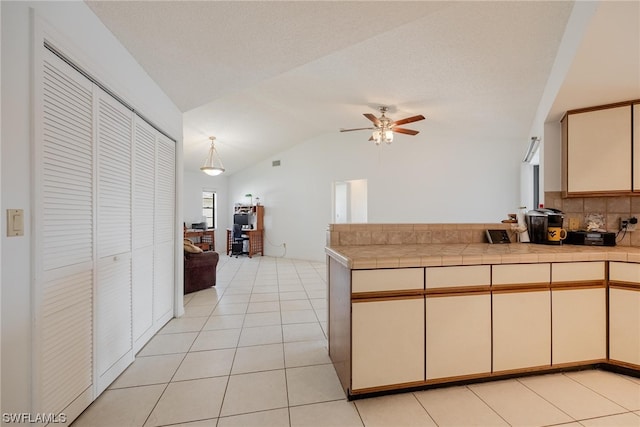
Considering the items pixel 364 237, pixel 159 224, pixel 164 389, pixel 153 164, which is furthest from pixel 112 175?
pixel 364 237

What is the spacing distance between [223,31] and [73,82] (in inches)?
35.6

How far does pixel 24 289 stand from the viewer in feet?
3.77

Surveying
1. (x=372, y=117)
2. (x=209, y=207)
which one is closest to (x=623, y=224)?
(x=372, y=117)

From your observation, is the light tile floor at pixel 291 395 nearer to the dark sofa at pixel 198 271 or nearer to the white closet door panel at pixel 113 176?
the white closet door panel at pixel 113 176

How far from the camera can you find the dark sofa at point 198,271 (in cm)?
385

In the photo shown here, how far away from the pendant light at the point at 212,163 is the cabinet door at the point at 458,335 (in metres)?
4.89

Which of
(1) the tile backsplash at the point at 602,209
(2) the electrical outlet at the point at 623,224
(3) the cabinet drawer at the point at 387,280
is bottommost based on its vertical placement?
(3) the cabinet drawer at the point at 387,280

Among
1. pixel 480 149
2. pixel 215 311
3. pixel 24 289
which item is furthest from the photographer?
pixel 480 149

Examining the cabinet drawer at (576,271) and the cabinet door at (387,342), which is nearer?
the cabinet door at (387,342)

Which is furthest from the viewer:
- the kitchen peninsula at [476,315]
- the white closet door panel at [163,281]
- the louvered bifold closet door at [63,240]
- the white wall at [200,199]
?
the white wall at [200,199]

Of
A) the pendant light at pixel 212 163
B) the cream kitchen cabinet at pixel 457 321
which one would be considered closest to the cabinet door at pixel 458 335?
the cream kitchen cabinet at pixel 457 321

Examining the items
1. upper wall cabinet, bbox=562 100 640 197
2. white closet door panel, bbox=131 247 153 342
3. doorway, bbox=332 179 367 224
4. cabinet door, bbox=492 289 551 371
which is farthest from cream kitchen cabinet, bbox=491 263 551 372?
doorway, bbox=332 179 367 224

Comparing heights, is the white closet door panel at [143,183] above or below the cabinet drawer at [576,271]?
above

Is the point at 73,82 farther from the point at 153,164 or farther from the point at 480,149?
the point at 480,149
